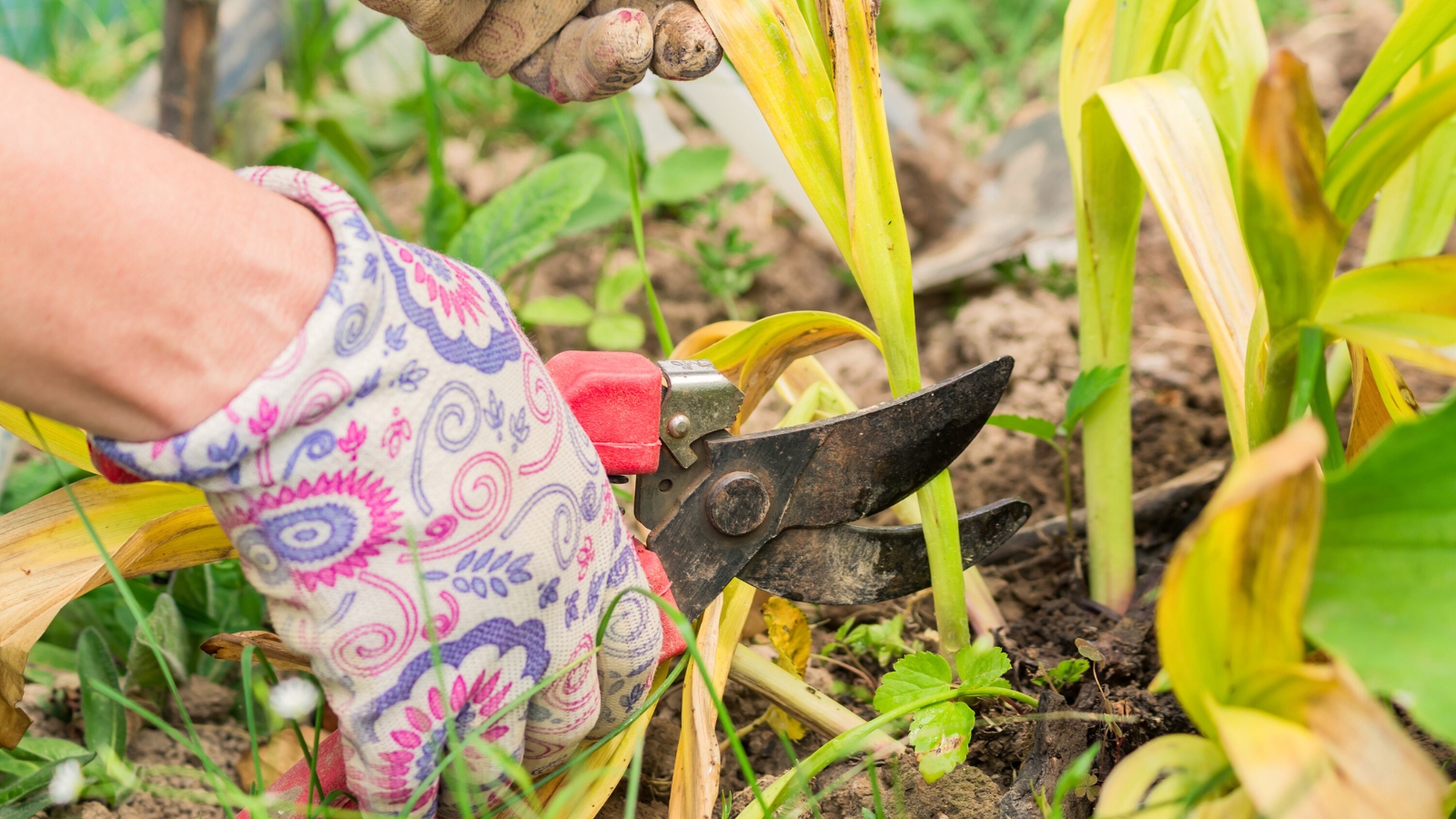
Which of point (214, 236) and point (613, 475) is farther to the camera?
point (613, 475)

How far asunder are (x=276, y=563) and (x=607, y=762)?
15.6 inches

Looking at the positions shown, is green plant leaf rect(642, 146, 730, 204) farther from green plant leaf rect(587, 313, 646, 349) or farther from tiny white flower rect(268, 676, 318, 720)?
tiny white flower rect(268, 676, 318, 720)

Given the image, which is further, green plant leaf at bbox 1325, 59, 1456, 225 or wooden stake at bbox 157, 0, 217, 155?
wooden stake at bbox 157, 0, 217, 155

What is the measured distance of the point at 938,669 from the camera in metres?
0.87

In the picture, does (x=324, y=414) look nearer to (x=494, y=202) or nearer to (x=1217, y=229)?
(x=1217, y=229)

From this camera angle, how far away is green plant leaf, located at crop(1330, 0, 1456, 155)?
2.39 feet

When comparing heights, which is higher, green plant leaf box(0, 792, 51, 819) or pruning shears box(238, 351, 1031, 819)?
pruning shears box(238, 351, 1031, 819)

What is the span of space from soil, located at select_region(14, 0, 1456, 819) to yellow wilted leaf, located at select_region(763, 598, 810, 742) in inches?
1.6

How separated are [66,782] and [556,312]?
3.26 feet

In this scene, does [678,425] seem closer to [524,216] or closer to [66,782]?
[66,782]

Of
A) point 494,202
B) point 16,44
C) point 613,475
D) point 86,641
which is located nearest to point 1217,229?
point 613,475

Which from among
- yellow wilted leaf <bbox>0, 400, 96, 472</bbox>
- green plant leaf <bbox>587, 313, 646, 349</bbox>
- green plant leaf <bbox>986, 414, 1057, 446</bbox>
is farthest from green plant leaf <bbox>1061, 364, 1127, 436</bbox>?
yellow wilted leaf <bbox>0, 400, 96, 472</bbox>

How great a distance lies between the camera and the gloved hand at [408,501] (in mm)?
627

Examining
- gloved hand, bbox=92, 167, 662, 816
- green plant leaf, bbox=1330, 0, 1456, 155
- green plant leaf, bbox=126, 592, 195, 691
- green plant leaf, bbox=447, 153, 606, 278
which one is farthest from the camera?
green plant leaf, bbox=447, 153, 606, 278
